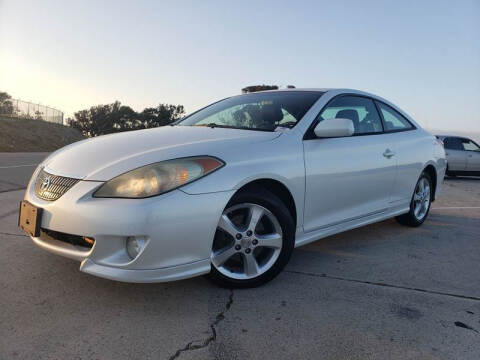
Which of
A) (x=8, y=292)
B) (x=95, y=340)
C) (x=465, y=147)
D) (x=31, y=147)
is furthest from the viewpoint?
(x=31, y=147)

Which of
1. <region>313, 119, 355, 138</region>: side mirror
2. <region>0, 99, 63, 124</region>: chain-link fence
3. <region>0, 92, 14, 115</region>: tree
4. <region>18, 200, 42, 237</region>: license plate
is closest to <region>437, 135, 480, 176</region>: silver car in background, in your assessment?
<region>313, 119, 355, 138</region>: side mirror

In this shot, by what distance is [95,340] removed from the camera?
1977 mm

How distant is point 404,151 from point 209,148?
2.42 meters

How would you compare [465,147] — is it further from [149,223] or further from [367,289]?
[149,223]

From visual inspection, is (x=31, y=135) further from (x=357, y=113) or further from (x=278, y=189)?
(x=278, y=189)

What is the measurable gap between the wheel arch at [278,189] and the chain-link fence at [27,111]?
1344 inches

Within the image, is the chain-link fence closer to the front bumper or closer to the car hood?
the car hood

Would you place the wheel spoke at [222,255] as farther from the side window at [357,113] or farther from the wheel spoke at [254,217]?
the side window at [357,113]

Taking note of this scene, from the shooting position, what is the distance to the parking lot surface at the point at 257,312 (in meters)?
1.95

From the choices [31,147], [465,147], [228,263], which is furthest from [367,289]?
[31,147]

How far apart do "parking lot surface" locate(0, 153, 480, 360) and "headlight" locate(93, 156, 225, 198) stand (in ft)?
2.22

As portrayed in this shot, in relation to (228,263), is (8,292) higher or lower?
lower

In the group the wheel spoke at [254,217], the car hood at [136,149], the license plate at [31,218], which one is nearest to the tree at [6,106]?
the car hood at [136,149]

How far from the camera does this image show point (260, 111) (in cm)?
336
